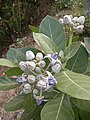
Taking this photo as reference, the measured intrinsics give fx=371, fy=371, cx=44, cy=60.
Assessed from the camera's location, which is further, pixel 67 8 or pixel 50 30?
pixel 67 8

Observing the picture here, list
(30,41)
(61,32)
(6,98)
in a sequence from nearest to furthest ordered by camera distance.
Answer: (61,32) < (6,98) < (30,41)

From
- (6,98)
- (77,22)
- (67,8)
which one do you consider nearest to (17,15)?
(67,8)

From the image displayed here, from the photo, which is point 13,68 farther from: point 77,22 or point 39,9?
point 39,9

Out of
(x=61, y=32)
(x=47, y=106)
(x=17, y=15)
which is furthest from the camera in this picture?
(x=17, y=15)

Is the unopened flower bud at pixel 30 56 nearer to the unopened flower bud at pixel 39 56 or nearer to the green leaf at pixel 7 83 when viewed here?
the unopened flower bud at pixel 39 56

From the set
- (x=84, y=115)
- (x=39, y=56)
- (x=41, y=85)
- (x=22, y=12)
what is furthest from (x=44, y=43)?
(x=22, y=12)

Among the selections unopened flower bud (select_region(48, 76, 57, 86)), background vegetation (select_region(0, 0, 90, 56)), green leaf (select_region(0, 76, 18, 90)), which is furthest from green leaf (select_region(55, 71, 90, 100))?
background vegetation (select_region(0, 0, 90, 56))
